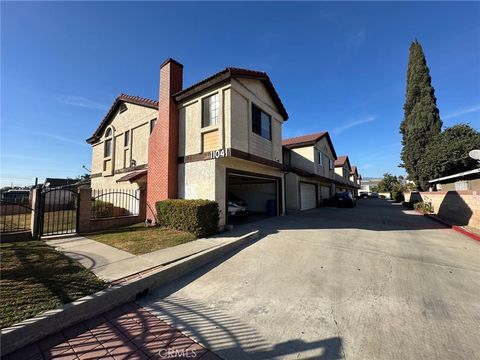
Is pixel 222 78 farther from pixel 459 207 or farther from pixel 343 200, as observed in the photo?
pixel 343 200

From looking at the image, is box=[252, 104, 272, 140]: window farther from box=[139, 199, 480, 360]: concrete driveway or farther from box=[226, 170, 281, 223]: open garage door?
box=[139, 199, 480, 360]: concrete driveway

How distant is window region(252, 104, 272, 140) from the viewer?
37.0 ft

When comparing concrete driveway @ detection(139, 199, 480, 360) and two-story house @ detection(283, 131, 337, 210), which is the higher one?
two-story house @ detection(283, 131, 337, 210)

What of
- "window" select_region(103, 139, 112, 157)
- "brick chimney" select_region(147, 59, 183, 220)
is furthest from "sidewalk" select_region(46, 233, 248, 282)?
"window" select_region(103, 139, 112, 157)

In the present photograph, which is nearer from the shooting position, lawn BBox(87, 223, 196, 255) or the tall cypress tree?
lawn BBox(87, 223, 196, 255)

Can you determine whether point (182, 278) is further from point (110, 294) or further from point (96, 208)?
point (96, 208)

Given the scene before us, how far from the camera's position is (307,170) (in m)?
20.0

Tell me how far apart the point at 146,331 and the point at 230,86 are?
8985mm

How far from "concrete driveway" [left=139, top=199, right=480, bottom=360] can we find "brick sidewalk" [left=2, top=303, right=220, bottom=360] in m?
0.20

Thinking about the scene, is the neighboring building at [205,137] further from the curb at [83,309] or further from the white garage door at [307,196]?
the curb at [83,309]

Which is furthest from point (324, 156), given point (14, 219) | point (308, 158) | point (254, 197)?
point (14, 219)

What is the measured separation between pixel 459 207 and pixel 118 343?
1623 cm

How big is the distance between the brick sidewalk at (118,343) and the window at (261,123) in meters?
9.55

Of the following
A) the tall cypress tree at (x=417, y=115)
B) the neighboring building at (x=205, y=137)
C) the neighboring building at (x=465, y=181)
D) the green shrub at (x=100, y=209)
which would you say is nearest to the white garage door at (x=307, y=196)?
the neighboring building at (x=205, y=137)
